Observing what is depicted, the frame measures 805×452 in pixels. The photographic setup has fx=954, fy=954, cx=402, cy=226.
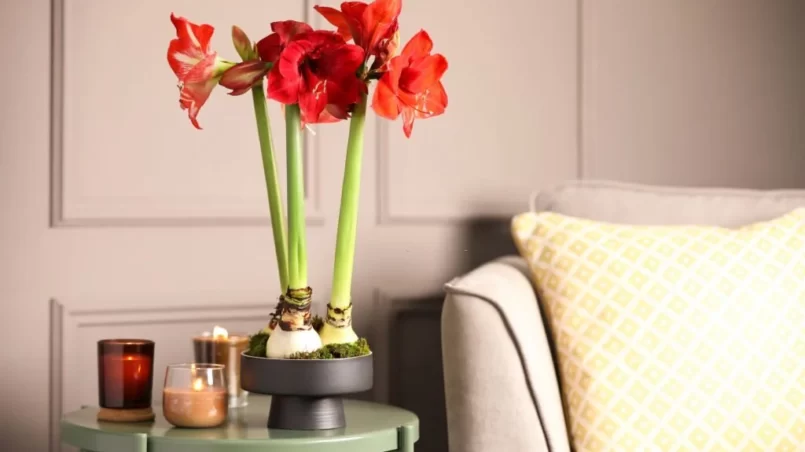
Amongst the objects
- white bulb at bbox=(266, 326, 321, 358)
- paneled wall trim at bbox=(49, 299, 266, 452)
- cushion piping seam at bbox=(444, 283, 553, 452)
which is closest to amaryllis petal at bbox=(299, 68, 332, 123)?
white bulb at bbox=(266, 326, 321, 358)

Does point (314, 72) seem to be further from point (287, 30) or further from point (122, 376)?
point (122, 376)

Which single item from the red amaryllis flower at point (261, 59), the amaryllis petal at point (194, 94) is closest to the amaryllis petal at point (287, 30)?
the red amaryllis flower at point (261, 59)

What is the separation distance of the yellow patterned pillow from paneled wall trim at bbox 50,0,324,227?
62 centimetres

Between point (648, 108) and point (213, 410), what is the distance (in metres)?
1.47

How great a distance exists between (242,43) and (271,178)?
198 millimetres

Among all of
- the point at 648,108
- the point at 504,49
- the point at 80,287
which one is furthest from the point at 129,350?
the point at 648,108

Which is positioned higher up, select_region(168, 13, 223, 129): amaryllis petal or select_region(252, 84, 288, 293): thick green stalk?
select_region(168, 13, 223, 129): amaryllis petal

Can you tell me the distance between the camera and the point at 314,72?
131cm

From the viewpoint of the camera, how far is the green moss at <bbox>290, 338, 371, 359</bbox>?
4.43 ft

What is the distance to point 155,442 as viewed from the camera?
1.29 m

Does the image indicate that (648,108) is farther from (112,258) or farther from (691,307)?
(112,258)

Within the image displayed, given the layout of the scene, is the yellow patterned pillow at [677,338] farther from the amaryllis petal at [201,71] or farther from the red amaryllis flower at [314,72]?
the amaryllis petal at [201,71]

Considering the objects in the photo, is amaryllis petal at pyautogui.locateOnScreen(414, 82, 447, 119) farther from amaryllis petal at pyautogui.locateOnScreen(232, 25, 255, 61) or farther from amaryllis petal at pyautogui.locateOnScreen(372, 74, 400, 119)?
amaryllis petal at pyautogui.locateOnScreen(232, 25, 255, 61)

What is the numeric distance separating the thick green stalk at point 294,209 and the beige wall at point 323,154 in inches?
21.6
